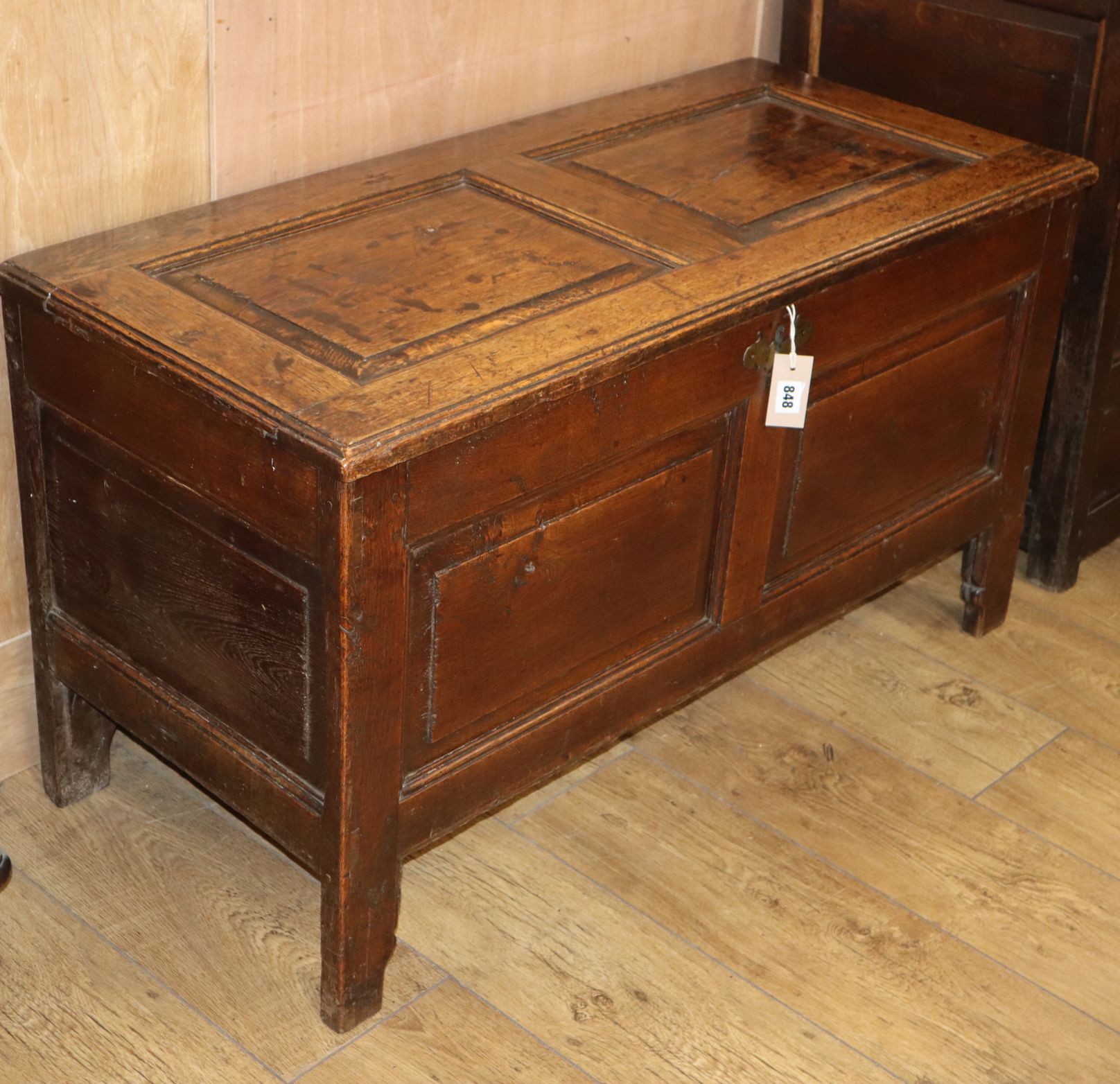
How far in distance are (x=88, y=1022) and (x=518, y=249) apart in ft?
3.16

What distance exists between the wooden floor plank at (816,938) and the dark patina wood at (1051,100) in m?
0.83

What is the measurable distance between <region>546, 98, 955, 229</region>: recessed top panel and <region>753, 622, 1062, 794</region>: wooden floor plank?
2.39 feet

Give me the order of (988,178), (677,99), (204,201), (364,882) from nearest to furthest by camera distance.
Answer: (364,882) < (204,201) < (988,178) < (677,99)

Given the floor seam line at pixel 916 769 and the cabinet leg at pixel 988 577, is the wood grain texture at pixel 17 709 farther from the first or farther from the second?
the cabinet leg at pixel 988 577

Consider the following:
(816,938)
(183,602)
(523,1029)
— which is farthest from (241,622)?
(816,938)

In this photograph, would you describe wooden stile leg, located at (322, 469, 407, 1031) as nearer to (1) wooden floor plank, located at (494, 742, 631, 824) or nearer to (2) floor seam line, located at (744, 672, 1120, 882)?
(1) wooden floor plank, located at (494, 742, 631, 824)

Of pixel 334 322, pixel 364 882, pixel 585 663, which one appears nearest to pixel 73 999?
pixel 364 882

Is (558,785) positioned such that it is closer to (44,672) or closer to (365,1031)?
(365,1031)

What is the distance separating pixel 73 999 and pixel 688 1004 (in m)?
0.68

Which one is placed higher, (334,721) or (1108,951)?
(334,721)

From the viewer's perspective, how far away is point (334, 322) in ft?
5.30

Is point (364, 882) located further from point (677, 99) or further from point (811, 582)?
point (677, 99)

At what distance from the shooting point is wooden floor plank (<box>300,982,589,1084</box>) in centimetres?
171

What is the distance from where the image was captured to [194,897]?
1.92 meters
